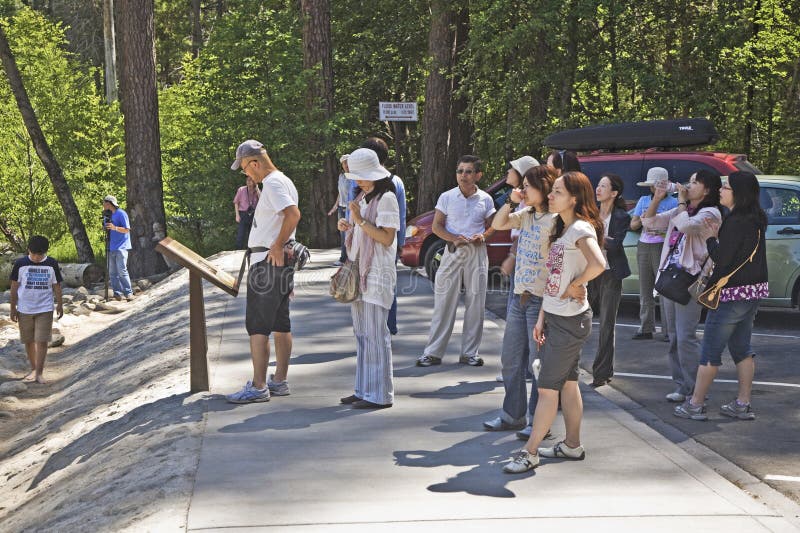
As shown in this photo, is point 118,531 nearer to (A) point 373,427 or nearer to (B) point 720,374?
(A) point 373,427

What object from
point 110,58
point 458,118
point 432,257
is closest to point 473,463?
point 432,257

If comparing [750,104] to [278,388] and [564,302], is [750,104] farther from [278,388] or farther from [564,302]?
[564,302]

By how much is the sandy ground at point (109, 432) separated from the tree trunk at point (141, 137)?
312 inches

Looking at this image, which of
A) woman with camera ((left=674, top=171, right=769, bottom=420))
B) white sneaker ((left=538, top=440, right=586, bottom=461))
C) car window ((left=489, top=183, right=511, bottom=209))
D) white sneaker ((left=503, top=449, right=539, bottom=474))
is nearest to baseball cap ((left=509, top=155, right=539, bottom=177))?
woman with camera ((left=674, top=171, right=769, bottom=420))

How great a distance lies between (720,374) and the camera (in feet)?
33.0

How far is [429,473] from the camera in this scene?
20.9 feet

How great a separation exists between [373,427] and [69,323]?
11621 millimetres

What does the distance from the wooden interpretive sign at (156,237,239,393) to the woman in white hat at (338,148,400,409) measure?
1080mm

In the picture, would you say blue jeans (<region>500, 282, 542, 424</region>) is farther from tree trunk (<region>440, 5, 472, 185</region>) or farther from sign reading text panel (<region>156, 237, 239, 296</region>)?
tree trunk (<region>440, 5, 472, 185</region>)

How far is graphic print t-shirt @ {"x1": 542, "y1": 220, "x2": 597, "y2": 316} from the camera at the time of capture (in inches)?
249

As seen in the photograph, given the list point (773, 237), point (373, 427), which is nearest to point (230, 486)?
point (373, 427)

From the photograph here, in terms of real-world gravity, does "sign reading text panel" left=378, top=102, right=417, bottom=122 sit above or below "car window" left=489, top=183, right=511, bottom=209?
above

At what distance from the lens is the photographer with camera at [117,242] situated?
18.6 m

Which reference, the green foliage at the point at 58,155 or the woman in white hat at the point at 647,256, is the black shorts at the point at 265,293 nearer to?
the woman in white hat at the point at 647,256
